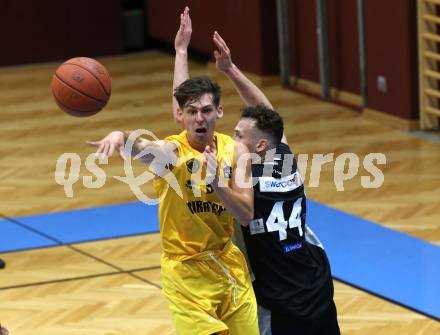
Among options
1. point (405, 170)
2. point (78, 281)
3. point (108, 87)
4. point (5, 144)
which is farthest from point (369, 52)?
point (108, 87)

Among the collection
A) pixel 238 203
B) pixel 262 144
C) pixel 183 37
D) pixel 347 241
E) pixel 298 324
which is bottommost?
pixel 347 241

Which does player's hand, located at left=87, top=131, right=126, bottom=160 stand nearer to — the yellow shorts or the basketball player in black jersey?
the yellow shorts

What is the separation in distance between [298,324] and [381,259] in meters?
3.16

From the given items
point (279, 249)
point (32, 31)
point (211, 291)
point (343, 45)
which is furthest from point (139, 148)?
point (32, 31)

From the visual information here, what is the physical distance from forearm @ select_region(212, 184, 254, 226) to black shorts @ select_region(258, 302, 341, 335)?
0.75 m

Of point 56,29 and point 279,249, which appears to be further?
point 56,29

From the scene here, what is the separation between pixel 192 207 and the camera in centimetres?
619

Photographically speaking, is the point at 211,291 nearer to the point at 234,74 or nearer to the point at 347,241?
the point at 234,74

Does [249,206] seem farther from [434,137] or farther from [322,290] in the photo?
[434,137]

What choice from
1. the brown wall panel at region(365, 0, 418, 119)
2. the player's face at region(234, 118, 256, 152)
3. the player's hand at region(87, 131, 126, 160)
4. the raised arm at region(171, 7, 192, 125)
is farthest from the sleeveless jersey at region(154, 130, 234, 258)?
the brown wall panel at region(365, 0, 418, 119)

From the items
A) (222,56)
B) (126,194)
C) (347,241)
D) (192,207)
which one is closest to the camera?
(192,207)

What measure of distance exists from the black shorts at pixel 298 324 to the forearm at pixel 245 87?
125 centimetres

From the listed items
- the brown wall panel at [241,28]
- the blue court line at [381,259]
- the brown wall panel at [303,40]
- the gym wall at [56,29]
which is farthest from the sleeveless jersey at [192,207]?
the gym wall at [56,29]

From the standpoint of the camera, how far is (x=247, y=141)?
21.0 ft
